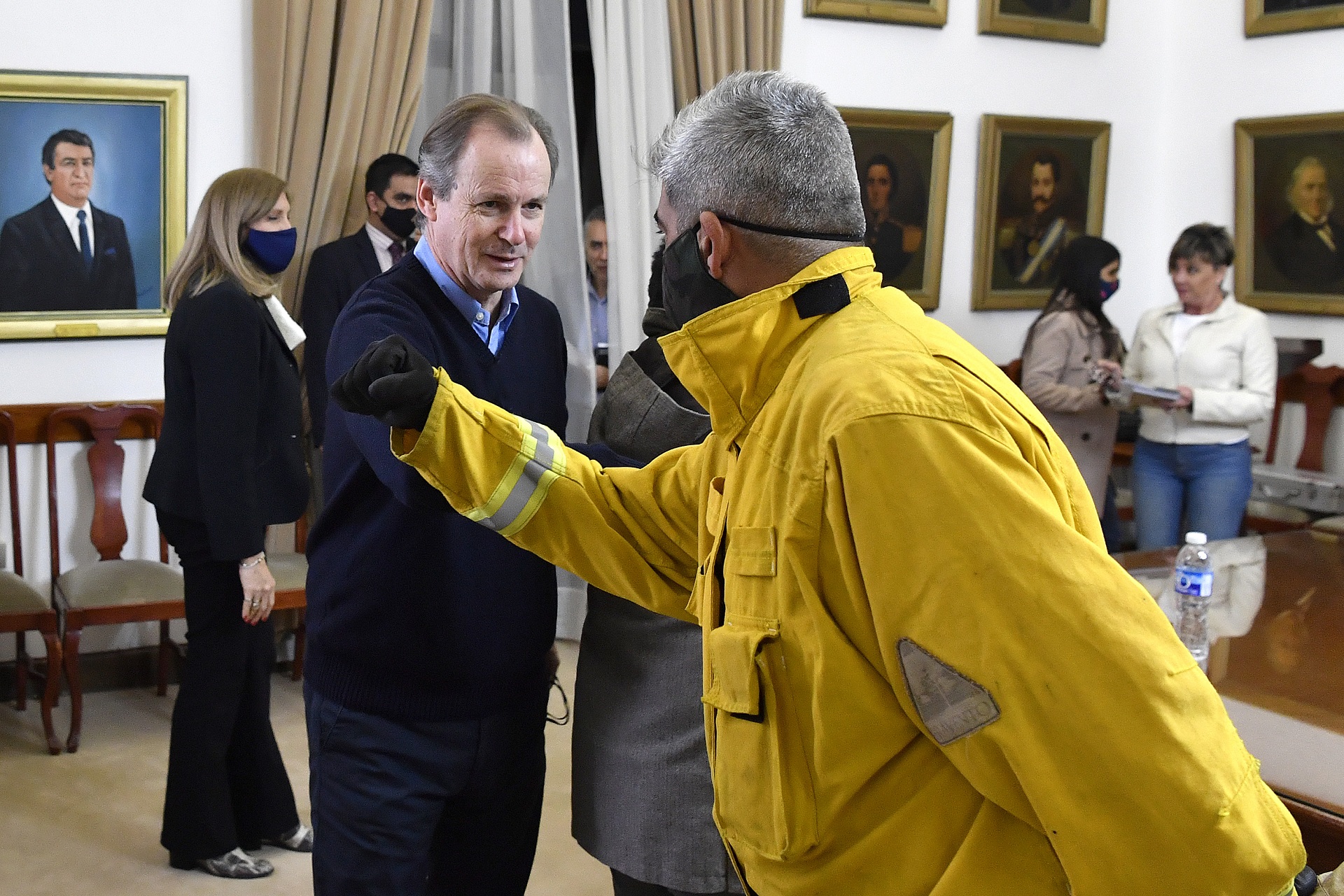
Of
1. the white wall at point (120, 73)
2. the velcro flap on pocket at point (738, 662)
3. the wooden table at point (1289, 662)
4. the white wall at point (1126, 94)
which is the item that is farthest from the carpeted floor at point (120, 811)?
the white wall at point (1126, 94)

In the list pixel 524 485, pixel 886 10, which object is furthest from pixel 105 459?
pixel 886 10

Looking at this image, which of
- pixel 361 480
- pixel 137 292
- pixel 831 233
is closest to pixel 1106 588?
pixel 831 233

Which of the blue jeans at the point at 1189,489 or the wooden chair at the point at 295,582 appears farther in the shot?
the blue jeans at the point at 1189,489

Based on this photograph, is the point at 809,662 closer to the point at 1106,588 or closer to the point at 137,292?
the point at 1106,588

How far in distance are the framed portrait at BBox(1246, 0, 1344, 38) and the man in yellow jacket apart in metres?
6.48

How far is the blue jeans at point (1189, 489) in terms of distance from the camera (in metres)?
5.72

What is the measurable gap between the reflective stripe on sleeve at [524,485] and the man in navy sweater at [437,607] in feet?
0.73

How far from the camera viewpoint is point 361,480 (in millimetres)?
2088

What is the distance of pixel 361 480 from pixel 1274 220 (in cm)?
632

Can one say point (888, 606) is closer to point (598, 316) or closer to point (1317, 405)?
point (598, 316)

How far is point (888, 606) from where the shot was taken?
125 centimetres

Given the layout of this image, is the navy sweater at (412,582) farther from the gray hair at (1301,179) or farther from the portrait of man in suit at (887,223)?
the gray hair at (1301,179)

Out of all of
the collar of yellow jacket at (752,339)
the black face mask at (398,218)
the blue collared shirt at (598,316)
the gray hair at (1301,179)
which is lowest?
the blue collared shirt at (598,316)

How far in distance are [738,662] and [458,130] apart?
47.6 inches
